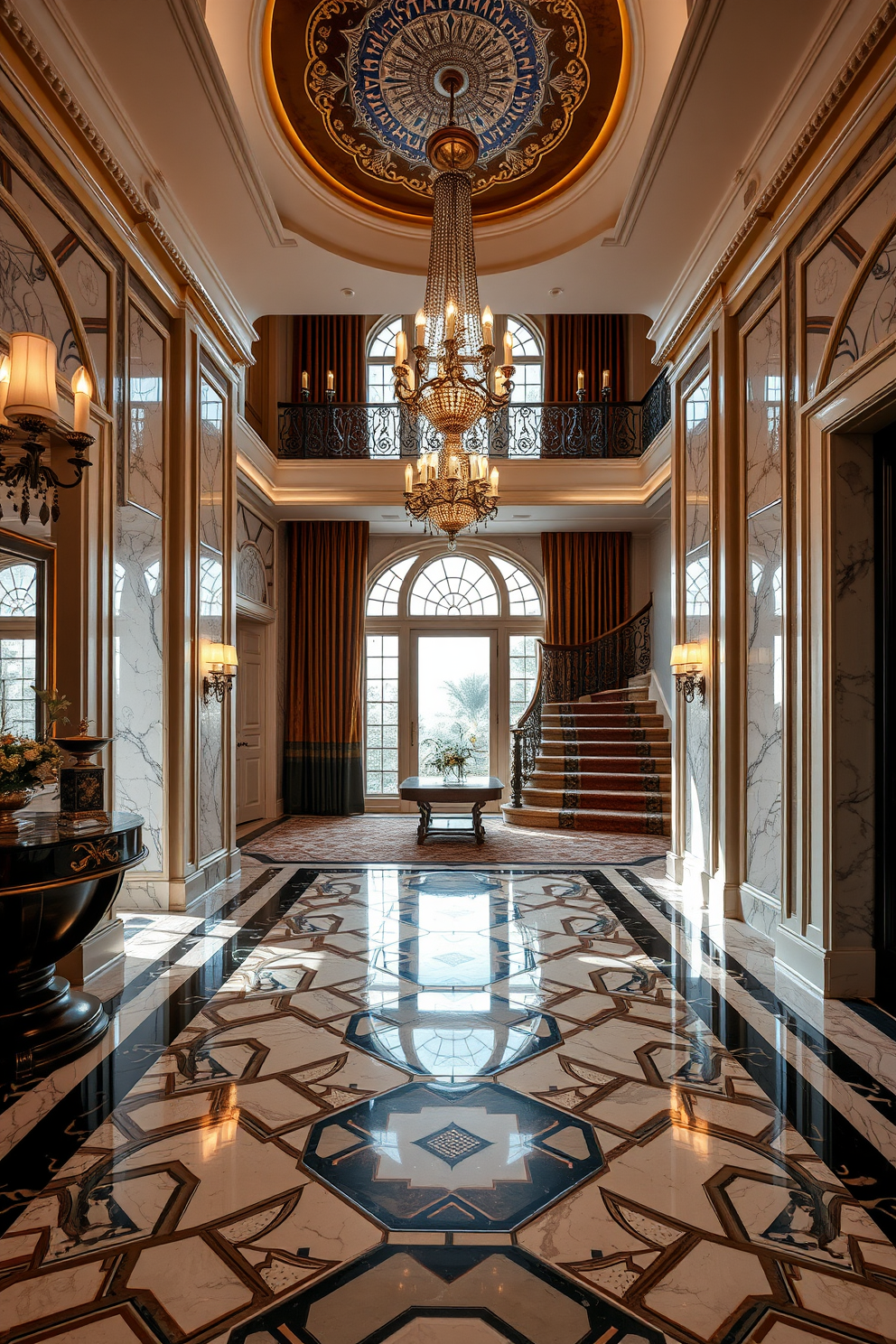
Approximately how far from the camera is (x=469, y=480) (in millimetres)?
6113

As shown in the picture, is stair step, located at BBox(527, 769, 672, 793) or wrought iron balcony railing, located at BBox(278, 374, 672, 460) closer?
stair step, located at BBox(527, 769, 672, 793)

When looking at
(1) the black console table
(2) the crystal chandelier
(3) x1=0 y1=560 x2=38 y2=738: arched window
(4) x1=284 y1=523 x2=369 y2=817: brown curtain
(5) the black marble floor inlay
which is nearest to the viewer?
(5) the black marble floor inlay

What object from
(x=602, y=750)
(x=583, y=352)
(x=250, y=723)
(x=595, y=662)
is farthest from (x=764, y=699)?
(x=583, y=352)

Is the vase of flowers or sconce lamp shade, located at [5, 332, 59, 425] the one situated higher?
sconce lamp shade, located at [5, 332, 59, 425]

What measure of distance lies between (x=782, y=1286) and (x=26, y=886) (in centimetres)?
243

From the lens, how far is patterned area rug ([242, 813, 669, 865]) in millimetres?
6672

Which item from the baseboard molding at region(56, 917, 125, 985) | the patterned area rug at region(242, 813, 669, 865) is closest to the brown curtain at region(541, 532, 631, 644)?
the patterned area rug at region(242, 813, 669, 865)

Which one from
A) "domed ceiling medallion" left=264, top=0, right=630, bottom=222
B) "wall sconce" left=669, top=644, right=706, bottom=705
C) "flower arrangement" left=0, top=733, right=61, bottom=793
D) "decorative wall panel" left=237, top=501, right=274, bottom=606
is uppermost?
"domed ceiling medallion" left=264, top=0, right=630, bottom=222

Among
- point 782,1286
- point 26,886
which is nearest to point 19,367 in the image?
point 26,886

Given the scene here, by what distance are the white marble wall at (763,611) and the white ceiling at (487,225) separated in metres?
1.01

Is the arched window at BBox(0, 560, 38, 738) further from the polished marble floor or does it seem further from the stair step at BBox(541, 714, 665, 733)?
the stair step at BBox(541, 714, 665, 733)

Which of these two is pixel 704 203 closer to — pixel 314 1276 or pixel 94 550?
pixel 94 550

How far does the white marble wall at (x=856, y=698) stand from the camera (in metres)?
3.44

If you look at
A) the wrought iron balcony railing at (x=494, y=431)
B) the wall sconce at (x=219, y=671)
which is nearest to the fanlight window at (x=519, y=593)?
the wrought iron balcony railing at (x=494, y=431)
